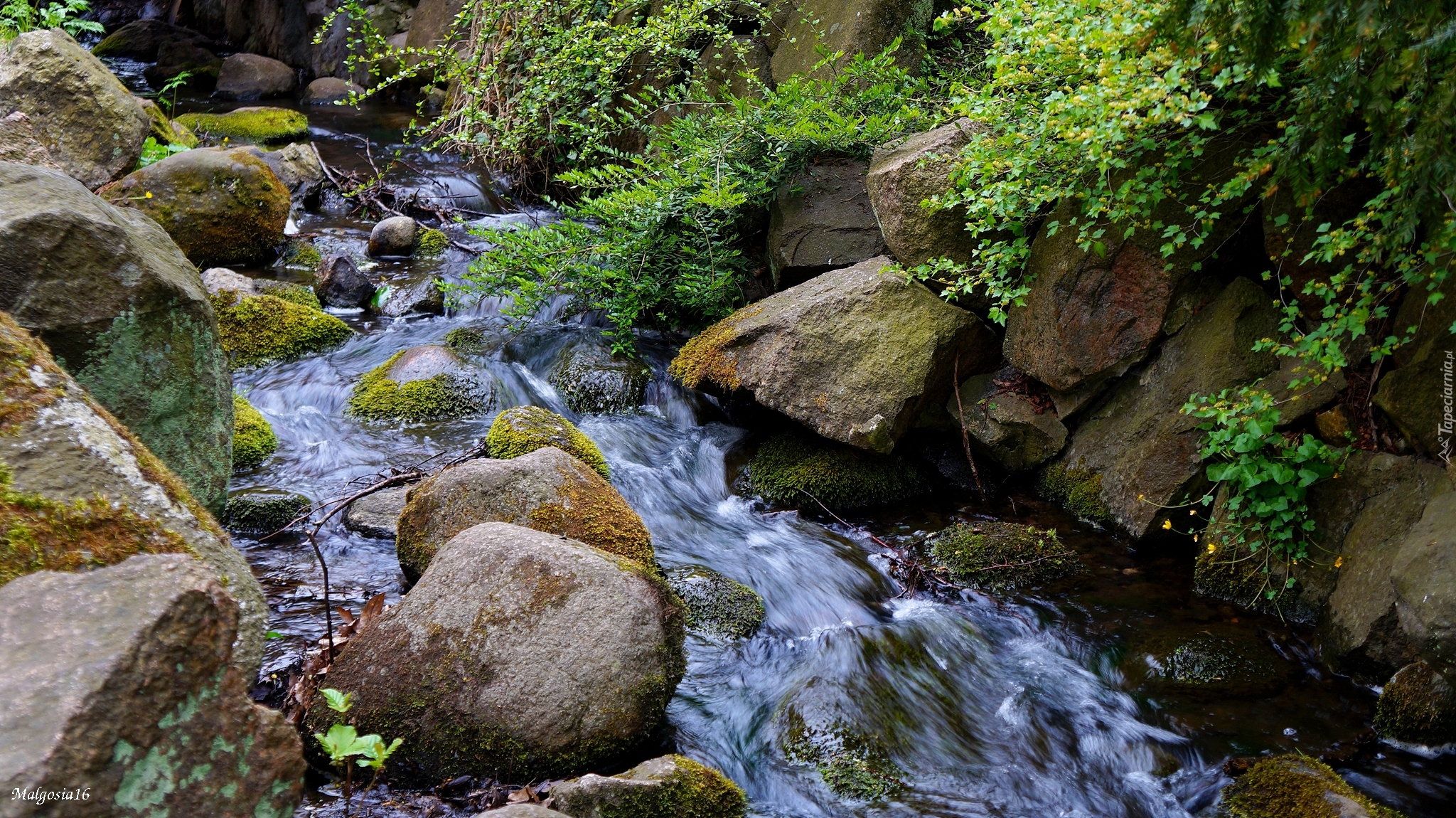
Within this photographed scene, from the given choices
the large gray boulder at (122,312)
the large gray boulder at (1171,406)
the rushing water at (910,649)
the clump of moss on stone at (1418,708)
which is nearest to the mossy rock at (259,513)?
the rushing water at (910,649)

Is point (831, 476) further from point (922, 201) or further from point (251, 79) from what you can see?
point (251, 79)

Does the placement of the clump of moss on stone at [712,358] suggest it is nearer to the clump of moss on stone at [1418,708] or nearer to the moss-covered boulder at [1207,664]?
the moss-covered boulder at [1207,664]

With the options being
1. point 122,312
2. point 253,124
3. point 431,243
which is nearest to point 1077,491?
point 122,312

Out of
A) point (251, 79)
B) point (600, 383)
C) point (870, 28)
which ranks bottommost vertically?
point (600, 383)

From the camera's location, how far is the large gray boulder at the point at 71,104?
866 centimetres

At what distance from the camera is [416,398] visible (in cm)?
684

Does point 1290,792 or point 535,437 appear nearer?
point 1290,792

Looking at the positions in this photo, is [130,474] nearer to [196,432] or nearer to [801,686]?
[196,432]

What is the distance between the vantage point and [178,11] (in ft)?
71.3

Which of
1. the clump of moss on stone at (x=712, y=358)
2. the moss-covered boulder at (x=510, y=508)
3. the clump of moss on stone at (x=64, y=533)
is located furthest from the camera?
the clump of moss on stone at (x=712, y=358)

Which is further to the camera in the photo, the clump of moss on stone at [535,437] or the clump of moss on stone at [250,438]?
the clump of moss on stone at [250,438]

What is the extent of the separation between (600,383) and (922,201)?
2.88 m

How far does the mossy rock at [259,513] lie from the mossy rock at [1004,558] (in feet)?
12.4

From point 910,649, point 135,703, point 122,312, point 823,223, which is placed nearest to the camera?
point 135,703
